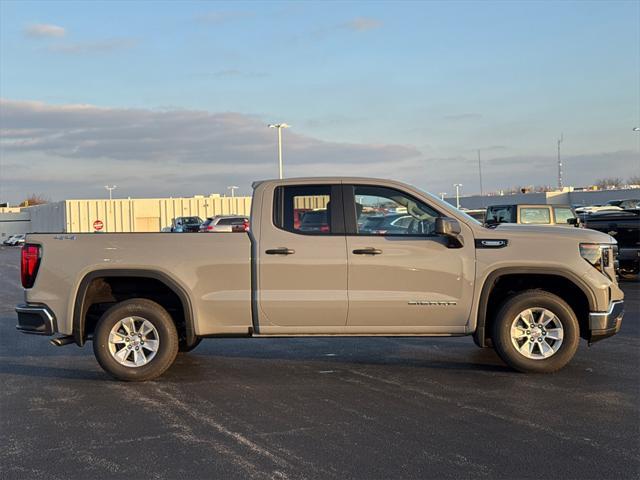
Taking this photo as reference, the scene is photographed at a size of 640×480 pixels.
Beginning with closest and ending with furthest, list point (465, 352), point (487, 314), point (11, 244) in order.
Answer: point (487, 314), point (465, 352), point (11, 244)

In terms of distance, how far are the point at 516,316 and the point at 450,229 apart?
3.88 ft

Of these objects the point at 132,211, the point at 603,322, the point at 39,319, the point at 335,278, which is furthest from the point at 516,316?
the point at 132,211

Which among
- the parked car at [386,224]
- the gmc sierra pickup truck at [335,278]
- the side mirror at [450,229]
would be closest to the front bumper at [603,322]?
the gmc sierra pickup truck at [335,278]

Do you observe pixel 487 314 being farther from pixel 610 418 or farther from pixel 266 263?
pixel 266 263

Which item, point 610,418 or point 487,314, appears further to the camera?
point 487,314

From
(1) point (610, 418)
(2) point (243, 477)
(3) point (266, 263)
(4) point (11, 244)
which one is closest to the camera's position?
(2) point (243, 477)

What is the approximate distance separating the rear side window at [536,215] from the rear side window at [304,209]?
12.0 meters

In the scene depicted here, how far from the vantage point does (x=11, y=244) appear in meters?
71.6

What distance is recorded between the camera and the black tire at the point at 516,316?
23.0ft

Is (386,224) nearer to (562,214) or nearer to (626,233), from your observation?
(626,233)

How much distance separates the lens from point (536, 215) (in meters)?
18.1

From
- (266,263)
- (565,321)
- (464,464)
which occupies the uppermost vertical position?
(266,263)

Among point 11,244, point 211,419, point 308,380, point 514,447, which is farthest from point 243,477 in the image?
point 11,244

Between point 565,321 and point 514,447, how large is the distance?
96.5 inches
